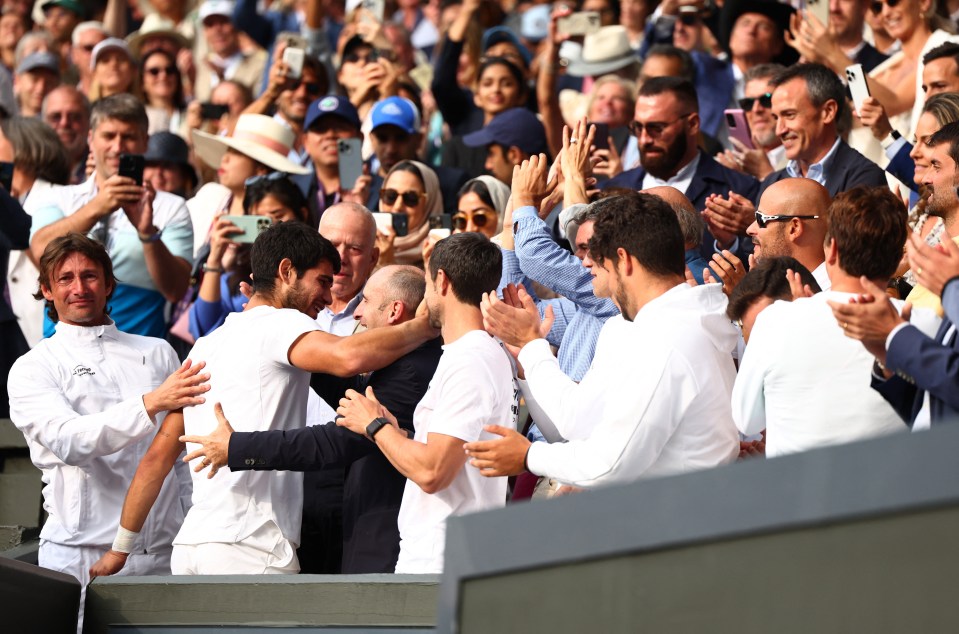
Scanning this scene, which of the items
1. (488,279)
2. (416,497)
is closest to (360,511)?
(416,497)

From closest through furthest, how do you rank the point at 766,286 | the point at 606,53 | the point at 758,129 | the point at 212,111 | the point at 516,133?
1. the point at 766,286
2. the point at 758,129
3. the point at 516,133
4. the point at 606,53
5. the point at 212,111

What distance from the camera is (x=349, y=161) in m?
8.27

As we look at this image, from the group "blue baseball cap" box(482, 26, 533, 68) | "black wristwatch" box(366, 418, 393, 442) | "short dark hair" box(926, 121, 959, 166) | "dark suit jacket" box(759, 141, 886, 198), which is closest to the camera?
"black wristwatch" box(366, 418, 393, 442)

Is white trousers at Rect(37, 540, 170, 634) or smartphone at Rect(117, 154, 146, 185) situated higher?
smartphone at Rect(117, 154, 146, 185)

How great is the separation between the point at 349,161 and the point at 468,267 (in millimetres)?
3363

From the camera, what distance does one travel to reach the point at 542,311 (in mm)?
6199

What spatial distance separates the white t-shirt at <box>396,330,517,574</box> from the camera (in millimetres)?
4848

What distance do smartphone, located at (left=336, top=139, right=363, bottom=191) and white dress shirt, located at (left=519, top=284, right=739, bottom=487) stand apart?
3.89 metres

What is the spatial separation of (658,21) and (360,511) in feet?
19.9

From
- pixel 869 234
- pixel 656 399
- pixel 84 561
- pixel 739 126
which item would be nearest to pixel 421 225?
Answer: pixel 739 126

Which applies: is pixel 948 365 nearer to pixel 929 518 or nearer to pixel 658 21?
pixel 929 518

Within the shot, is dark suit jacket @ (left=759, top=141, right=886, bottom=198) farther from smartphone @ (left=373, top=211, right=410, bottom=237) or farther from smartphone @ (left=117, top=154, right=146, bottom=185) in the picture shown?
smartphone @ (left=117, top=154, right=146, bottom=185)

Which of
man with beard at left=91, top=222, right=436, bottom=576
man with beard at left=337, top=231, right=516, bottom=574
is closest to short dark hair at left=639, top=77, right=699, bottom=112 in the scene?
man with beard at left=91, top=222, right=436, bottom=576

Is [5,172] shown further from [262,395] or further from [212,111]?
[262,395]
